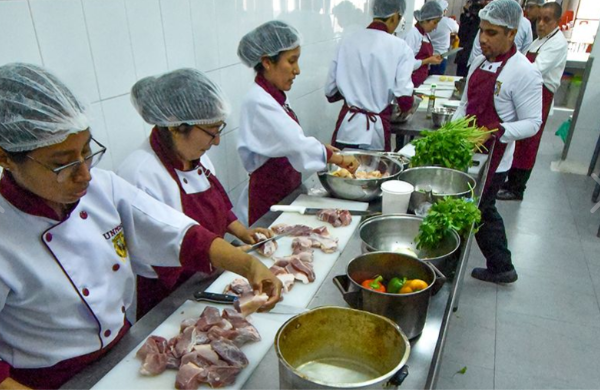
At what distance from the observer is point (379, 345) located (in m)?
1.17

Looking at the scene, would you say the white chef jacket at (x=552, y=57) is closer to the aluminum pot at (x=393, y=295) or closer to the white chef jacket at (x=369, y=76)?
the white chef jacket at (x=369, y=76)

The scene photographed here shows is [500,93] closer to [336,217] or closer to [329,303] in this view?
[336,217]

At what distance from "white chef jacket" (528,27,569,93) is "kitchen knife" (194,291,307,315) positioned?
14.6ft

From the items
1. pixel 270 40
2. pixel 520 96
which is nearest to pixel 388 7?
pixel 520 96

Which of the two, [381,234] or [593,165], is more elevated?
[381,234]

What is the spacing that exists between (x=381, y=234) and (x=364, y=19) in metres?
4.12

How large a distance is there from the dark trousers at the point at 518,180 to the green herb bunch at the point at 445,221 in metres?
3.46

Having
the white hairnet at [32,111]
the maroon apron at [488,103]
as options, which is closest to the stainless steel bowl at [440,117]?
the maroon apron at [488,103]

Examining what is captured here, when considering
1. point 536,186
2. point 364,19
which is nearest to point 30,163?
point 364,19

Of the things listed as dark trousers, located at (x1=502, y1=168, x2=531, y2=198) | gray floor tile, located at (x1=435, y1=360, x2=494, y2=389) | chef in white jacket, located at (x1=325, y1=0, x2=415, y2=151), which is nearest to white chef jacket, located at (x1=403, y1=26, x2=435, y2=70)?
dark trousers, located at (x1=502, y1=168, x2=531, y2=198)

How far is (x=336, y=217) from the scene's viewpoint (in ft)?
6.69

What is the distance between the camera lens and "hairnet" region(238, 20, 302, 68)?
7.64 feet

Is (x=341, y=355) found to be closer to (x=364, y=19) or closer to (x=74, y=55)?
(x=74, y=55)

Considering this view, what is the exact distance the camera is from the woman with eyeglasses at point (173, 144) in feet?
5.53
